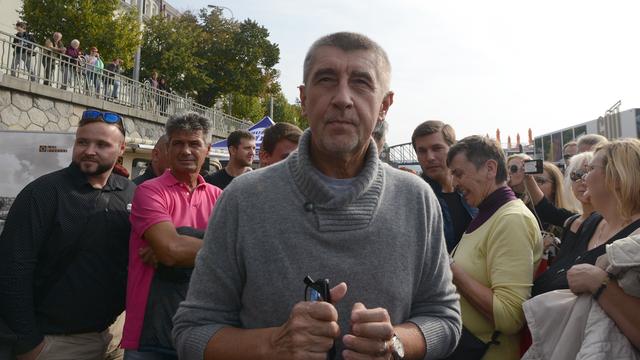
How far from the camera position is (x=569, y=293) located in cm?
236

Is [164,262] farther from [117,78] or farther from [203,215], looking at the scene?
[117,78]

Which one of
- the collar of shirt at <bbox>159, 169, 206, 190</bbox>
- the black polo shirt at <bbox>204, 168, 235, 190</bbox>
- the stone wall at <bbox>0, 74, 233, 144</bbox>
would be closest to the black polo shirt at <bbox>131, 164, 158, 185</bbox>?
the black polo shirt at <bbox>204, 168, 235, 190</bbox>

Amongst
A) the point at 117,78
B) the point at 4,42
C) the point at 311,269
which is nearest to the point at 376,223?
the point at 311,269

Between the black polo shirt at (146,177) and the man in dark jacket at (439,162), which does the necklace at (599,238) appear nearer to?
the man in dark jacket at (439,162)

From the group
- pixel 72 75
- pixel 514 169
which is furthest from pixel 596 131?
pixel 72 75

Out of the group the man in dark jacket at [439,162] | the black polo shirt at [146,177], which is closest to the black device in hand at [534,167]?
the man in dark jacket at [439,162]

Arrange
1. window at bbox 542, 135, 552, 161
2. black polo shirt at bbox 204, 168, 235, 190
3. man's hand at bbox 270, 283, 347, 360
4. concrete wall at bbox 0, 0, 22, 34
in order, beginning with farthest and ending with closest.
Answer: concrete wall at bbox 0, 0, 22, 34, window at bbox 542, 135, 552, 161, black polo shirt at bbox 204, 168, 235, 190, man's hand at bbox 270, 283, 347, 360

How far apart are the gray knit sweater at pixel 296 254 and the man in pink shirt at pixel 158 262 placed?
1.16 metres

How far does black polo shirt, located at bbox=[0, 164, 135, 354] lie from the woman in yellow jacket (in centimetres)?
204

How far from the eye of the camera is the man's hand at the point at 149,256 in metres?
2.77

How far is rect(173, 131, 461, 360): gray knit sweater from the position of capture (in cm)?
154

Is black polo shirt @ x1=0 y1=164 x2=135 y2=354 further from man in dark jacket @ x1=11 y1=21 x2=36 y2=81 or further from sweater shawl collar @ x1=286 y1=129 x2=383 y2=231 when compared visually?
man in dark jacket @ x1=11 y1=21 x2=36 y2=81

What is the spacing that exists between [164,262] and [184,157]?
0.76 metres

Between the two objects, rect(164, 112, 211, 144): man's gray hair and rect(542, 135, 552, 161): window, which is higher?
rect(542, 135, 552, 161): window
